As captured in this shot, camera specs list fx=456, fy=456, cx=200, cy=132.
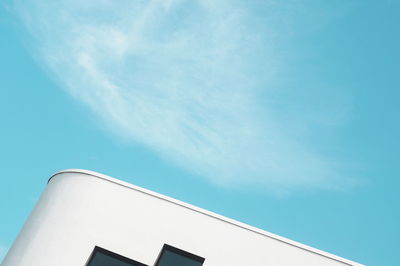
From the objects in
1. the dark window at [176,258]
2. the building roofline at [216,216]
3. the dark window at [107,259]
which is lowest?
the dark window at [107,259]

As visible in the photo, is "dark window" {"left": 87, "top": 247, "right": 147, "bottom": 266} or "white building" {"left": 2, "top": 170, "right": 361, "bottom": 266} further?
"dark window" {"left": 87, "top": 247, "right": 147, "bottom": 266}

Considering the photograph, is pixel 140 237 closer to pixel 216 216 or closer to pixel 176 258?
pixel 176 258

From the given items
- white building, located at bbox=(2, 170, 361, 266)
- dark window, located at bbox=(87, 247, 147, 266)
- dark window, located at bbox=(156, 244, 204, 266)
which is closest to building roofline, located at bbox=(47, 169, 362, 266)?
white building, located at bbox=(2, 170, 361, 266)

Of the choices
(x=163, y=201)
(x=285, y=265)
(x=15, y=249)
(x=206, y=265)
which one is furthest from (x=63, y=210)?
(x=285, y=265)

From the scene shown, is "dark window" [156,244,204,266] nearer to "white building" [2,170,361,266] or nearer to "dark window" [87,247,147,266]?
"white building" [2,170,361,266]

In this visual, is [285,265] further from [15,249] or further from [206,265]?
[15,249]

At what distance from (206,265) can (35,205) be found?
15.1ft

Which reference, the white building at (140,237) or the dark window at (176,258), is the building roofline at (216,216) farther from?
the dark window at (176,258)

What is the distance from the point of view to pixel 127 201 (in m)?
10.1

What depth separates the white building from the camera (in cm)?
940

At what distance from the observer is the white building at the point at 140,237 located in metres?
9.40

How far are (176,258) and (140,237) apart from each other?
2.91 feet

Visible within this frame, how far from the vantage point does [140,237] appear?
31.9ft

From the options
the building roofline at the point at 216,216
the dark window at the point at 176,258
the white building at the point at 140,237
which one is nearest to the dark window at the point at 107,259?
the white building at the point at 140,237
